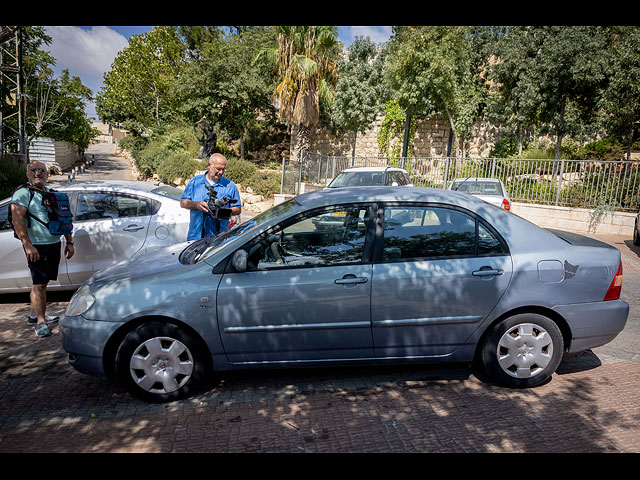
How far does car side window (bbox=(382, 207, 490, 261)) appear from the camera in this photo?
3484 mm

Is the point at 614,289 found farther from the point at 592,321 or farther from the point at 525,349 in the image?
the point at 525,349

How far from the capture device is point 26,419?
3.17 meters

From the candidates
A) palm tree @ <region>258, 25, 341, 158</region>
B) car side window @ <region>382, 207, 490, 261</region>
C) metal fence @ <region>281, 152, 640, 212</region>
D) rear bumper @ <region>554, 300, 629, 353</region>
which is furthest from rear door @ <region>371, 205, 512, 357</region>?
palm tree @ <region>258, 25, 341, 158</region>

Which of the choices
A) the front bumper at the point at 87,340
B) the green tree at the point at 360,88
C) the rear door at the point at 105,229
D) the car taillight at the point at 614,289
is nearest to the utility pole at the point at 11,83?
the rear door at the point at 105,229

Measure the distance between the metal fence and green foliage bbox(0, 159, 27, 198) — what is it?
9.42 m

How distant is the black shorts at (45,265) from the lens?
4578mm

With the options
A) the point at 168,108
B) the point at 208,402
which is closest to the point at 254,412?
the point at 208,402

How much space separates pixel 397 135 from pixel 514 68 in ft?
26.7

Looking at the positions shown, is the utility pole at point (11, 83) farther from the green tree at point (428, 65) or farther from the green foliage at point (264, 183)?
the green tree at point (428, 65)

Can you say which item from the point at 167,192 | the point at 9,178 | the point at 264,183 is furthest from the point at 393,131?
the point at 167,192

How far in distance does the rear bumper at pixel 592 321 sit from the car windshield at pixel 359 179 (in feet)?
24.1

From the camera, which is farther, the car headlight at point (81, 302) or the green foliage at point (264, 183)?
the green foliage at point (264, 183)

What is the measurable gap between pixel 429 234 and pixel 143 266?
2400 mm
